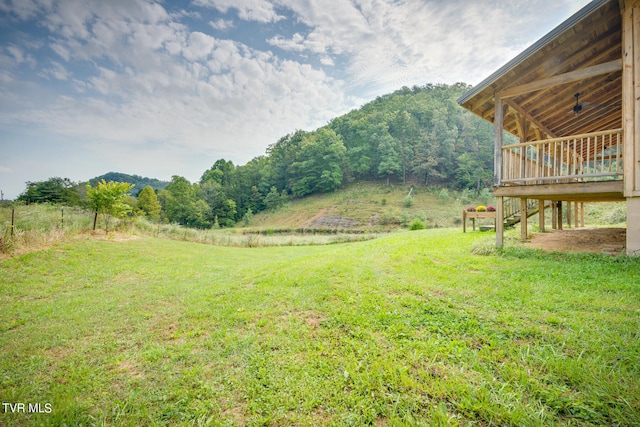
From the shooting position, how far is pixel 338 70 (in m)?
19.3

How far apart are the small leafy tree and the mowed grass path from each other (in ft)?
26.5

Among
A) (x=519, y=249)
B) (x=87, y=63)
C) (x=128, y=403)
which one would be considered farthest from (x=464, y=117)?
(x=128, y=403)

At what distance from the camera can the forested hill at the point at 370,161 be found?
43219 mm

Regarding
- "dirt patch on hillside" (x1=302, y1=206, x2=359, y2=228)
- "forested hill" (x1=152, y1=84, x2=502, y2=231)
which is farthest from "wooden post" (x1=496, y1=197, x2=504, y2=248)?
"forested hill" (x1=152, y1=84, x2=502, y2=231)

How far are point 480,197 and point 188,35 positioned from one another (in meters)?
37.0

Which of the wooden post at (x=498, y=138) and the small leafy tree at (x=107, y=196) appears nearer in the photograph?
the wooden post at (x=498, y=138)

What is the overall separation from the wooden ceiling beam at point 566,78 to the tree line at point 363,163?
37060 millimetres

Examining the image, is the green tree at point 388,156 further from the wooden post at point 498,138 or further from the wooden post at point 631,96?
the wooden post at point 631,96

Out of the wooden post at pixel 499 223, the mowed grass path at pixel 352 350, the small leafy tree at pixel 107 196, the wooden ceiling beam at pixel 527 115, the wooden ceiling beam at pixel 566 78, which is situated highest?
the wooden ceiling beam at pixel 527 115

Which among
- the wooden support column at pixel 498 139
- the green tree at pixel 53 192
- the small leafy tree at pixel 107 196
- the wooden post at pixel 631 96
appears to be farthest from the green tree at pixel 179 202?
the wooden post at pixel 631 96

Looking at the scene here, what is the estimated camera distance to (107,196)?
12039 millimetres

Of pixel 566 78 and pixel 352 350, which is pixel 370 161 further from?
pixel 352 350

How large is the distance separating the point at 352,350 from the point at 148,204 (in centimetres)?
4642

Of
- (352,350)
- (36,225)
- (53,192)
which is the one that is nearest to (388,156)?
(36,225)
